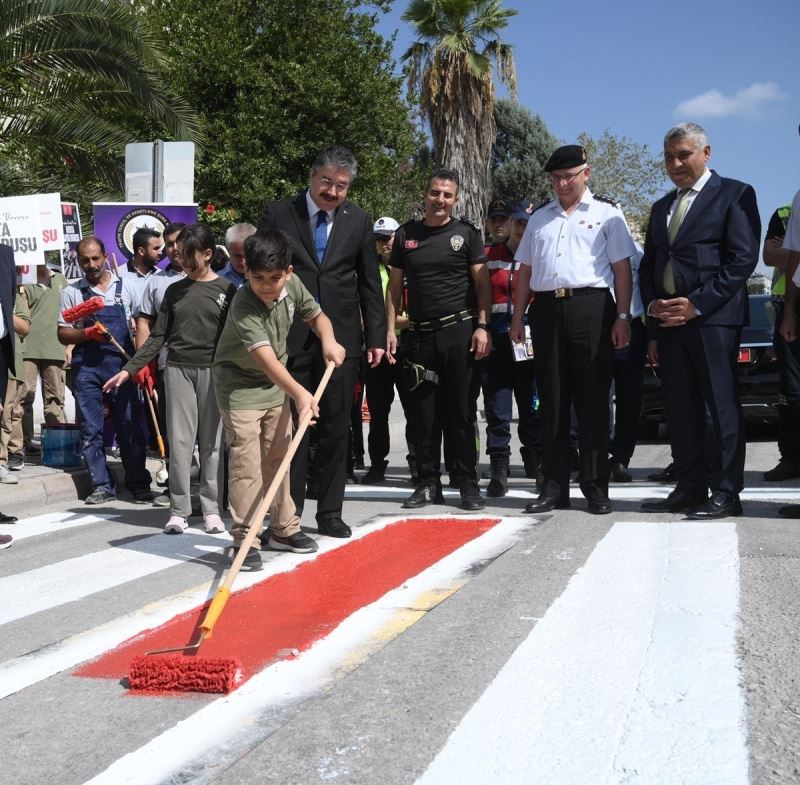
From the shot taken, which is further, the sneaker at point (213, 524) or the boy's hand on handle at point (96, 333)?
the boy's hand on handle at point (96, 333)

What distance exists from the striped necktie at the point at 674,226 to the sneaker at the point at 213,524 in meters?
3.04

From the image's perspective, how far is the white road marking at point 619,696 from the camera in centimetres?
269

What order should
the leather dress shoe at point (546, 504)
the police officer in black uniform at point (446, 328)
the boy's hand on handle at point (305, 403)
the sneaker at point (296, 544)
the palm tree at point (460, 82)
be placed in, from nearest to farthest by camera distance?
the boy's hand on handle at point (305, 403), the sneaker at point (296, 544), the leather dress shoe at point (546, 504), the police officer in black uniform at point (446, 328), the palm tree at point (460, 82)

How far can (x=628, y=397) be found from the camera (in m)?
8.72

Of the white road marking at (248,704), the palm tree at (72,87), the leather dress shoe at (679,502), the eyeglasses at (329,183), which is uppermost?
the palm tree at (72,87)

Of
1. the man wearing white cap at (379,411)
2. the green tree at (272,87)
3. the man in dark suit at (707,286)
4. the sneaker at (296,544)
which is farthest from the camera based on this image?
the green tree at (272,87)

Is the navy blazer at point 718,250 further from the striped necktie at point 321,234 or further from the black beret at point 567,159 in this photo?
the striped necktie at point 321,234

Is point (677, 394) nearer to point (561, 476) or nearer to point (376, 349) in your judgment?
point (561, 476)

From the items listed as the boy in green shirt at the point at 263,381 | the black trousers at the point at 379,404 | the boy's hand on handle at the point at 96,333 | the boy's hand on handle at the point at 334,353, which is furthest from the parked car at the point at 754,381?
the boy in green shirt at the point at 263,381

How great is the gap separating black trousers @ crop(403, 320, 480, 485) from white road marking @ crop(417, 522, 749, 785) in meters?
2.47

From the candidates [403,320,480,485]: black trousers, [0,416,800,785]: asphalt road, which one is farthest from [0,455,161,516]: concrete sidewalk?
[403,320,480,485]: black trousers

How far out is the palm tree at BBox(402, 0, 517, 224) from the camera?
97.9 feet

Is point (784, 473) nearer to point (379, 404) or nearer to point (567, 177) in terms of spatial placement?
point (567, 177)

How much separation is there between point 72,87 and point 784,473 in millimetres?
10537
